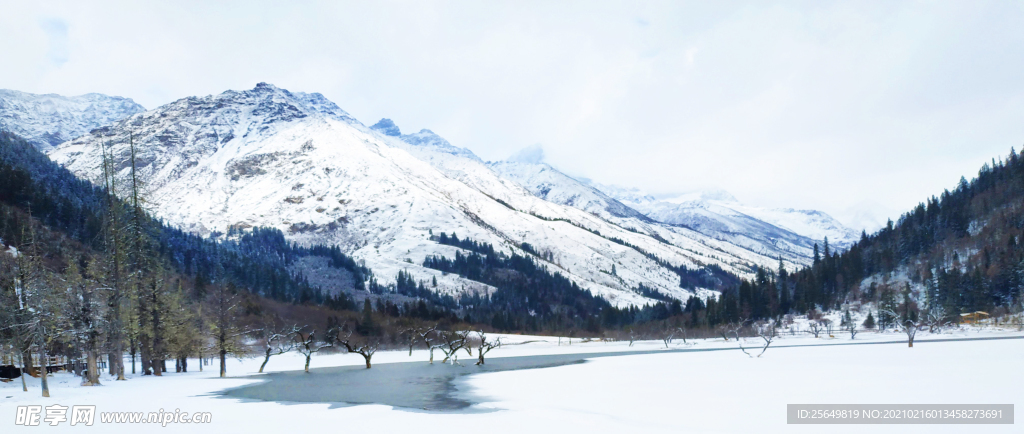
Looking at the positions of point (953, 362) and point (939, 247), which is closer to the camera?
point (953, 362)

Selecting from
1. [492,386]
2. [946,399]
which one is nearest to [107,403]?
[492,386]

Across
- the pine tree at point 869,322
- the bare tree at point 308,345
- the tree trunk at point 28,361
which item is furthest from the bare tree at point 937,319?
the tree trunk at point 28,361

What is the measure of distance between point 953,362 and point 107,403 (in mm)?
62419

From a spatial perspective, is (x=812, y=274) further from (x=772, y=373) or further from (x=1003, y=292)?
(x=772, y=373)

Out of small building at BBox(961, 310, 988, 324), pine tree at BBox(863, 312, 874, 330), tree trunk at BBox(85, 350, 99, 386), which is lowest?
pine tree at BBox(863, 312, 874, 330)

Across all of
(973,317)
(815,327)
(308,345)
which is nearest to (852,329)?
(815,327)

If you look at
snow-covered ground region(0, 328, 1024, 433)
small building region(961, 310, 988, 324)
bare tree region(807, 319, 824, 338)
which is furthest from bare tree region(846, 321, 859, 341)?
snow-covered ground region(0, 328, 1024, 433)

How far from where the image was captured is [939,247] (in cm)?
15988

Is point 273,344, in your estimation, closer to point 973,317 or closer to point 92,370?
point 92,370

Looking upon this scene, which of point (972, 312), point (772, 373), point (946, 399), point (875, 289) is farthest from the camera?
point (875, 289)

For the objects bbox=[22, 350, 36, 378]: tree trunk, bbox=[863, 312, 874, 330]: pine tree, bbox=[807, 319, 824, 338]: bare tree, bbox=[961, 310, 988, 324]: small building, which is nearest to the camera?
bbox=[22, 350, 36, 378]: tree trunk

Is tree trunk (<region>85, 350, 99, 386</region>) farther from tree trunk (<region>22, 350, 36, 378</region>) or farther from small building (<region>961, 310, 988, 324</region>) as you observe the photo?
small building (<region>961, 310, 988, 324</region>)

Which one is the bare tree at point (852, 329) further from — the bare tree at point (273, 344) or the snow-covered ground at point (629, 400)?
the bare tree at point (273, 344)

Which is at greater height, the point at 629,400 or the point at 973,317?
the point at 629,400
